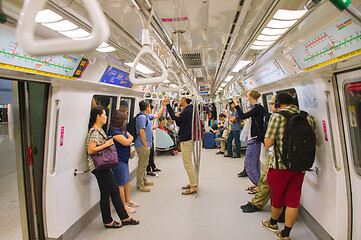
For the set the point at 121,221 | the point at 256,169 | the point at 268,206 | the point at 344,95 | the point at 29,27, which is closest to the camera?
the point at 29,27

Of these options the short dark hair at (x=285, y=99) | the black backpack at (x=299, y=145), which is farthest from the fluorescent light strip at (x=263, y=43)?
the black backpack at (x=299, y=145)

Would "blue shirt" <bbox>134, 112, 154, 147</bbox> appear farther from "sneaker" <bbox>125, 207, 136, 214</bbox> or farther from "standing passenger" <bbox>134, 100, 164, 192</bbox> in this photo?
"sneaker" <bbox>125, 207, 136, 214</bbox>

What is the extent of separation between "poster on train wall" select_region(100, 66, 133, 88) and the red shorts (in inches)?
113

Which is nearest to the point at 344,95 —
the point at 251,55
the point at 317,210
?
the point at 317,210

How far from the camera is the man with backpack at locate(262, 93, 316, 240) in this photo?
2375 mm

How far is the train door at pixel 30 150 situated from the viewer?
2.53 meters

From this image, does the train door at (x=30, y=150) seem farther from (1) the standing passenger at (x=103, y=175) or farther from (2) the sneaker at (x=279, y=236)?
(2) the sneaker at (x=279, y=236)

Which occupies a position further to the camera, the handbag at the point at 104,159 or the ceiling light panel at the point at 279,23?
the handbag at the point at 104,159

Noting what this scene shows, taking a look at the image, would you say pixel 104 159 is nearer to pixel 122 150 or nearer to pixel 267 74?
pixel 122 150

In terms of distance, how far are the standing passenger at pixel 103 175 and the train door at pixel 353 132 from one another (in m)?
2.84

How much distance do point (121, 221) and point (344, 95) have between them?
3341 mm

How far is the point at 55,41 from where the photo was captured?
27.2 inches

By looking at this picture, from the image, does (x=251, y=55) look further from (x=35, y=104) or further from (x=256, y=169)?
(x=35, y=104)

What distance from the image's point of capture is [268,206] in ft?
12.2
